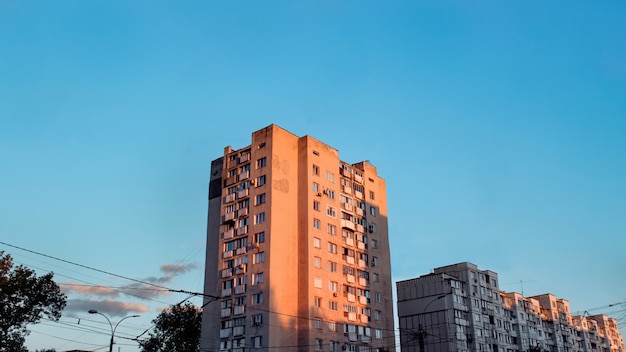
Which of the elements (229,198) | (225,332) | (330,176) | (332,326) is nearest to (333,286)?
(332,326)

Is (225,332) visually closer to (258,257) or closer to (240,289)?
(240,289)

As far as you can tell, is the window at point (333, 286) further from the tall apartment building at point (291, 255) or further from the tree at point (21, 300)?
the tree at point (21, 300)

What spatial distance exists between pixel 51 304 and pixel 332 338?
36.3 metres

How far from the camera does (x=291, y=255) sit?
83250 mm

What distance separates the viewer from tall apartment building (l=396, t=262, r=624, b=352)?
102 metres

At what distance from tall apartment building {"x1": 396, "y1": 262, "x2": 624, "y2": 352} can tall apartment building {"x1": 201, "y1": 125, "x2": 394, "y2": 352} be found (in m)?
11.7

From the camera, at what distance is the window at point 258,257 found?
80.8 m

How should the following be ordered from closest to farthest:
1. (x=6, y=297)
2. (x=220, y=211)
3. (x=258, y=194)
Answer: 1. (x=6, y=297)
2. (x=258, y=194)
3. (x=220, y=211)

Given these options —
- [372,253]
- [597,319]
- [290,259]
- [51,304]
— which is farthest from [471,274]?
[597,319]

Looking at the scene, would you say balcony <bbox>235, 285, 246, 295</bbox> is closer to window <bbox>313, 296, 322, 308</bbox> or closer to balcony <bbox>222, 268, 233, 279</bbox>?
balcony <bbox>222, 268, 233, 279</bbox>

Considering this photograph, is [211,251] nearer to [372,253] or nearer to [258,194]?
[258,194]

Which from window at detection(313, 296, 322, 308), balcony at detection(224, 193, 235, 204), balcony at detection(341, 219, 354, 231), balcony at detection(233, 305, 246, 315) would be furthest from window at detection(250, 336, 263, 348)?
balcony at detection(341, 219, 354, 231)

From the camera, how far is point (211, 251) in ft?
294

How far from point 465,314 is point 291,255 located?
38.6 m
